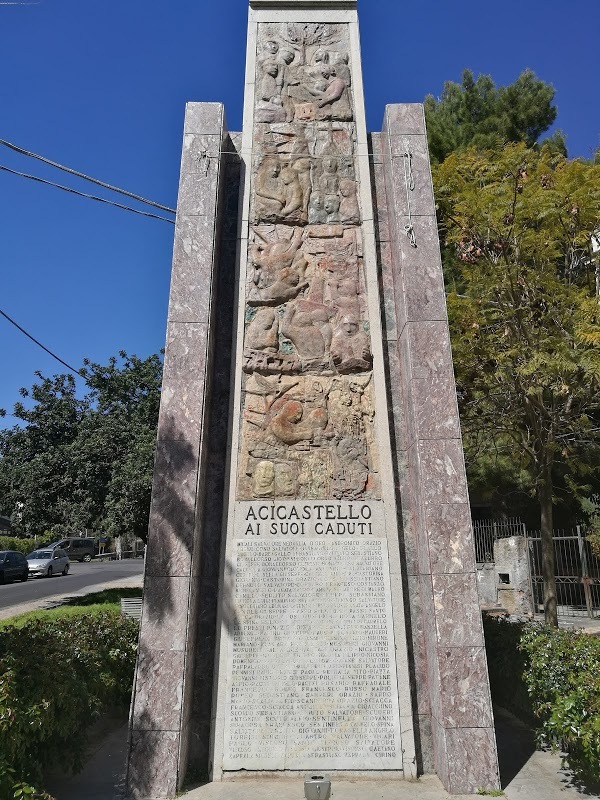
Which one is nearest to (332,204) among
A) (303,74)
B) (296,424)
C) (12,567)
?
(303,74)

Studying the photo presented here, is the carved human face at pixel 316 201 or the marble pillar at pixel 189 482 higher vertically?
the carved human face at pixel 316 201

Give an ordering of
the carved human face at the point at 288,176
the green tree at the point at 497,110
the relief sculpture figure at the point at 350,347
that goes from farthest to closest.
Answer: the green tree at the point at 497,110 → the carved human face at the point at 288,176 → the relief sculpture figure at the point at 350,347

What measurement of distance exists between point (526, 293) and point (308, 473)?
714cm

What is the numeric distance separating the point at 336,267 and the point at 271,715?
450 cm

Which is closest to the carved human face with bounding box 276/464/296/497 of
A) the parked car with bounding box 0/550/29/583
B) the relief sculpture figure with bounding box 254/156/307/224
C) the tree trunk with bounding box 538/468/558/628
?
the relief sculpture figure with bounding box 254/156/307/224

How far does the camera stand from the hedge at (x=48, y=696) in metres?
3.92

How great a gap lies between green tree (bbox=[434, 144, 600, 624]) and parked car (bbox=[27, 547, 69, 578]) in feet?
79.4

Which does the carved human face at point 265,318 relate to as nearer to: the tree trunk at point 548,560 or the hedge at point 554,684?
the hedge at point 554,684

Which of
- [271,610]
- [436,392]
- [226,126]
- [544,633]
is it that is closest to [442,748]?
[271,610]

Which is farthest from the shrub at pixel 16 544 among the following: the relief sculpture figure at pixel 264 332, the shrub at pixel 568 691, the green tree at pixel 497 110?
the shrub at pixel 568 691

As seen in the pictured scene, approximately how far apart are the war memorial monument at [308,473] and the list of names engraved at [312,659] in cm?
2

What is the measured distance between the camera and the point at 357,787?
4.84 m

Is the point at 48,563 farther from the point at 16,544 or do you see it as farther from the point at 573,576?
the point at 573,576

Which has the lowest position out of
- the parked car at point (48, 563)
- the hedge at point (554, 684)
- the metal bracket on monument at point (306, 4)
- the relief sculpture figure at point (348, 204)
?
the hedge at point (554, 684)
